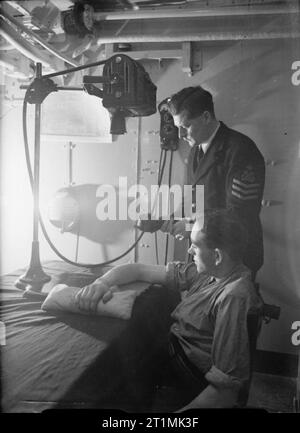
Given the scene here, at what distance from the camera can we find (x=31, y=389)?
0.77m

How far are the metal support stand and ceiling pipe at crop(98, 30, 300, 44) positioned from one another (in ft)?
1.56

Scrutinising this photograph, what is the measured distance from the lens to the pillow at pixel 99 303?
107cm

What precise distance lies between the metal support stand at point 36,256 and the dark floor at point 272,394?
28.0 inches

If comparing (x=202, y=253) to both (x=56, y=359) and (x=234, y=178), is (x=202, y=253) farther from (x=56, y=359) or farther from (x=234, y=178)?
(x=56, y=359)

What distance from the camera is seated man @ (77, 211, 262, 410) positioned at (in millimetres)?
995

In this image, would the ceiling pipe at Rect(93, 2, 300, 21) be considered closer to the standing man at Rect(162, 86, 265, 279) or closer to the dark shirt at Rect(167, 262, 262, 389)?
the standing man at Rect(162, 86, 265, 279)

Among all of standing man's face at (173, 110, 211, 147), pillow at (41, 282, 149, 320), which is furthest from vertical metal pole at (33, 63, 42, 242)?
Result: standing man's face at (173, 110, 211, 147)

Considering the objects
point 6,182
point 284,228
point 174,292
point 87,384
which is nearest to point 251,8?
point 284,228

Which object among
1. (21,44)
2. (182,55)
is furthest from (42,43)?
(182,55)


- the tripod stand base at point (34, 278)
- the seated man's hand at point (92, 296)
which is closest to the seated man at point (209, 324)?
the seated man's hand at point (92, 296)

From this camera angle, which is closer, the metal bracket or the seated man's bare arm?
the seated man's bare arm

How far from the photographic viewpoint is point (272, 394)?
3.93 ft

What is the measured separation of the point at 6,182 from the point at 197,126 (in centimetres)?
88
